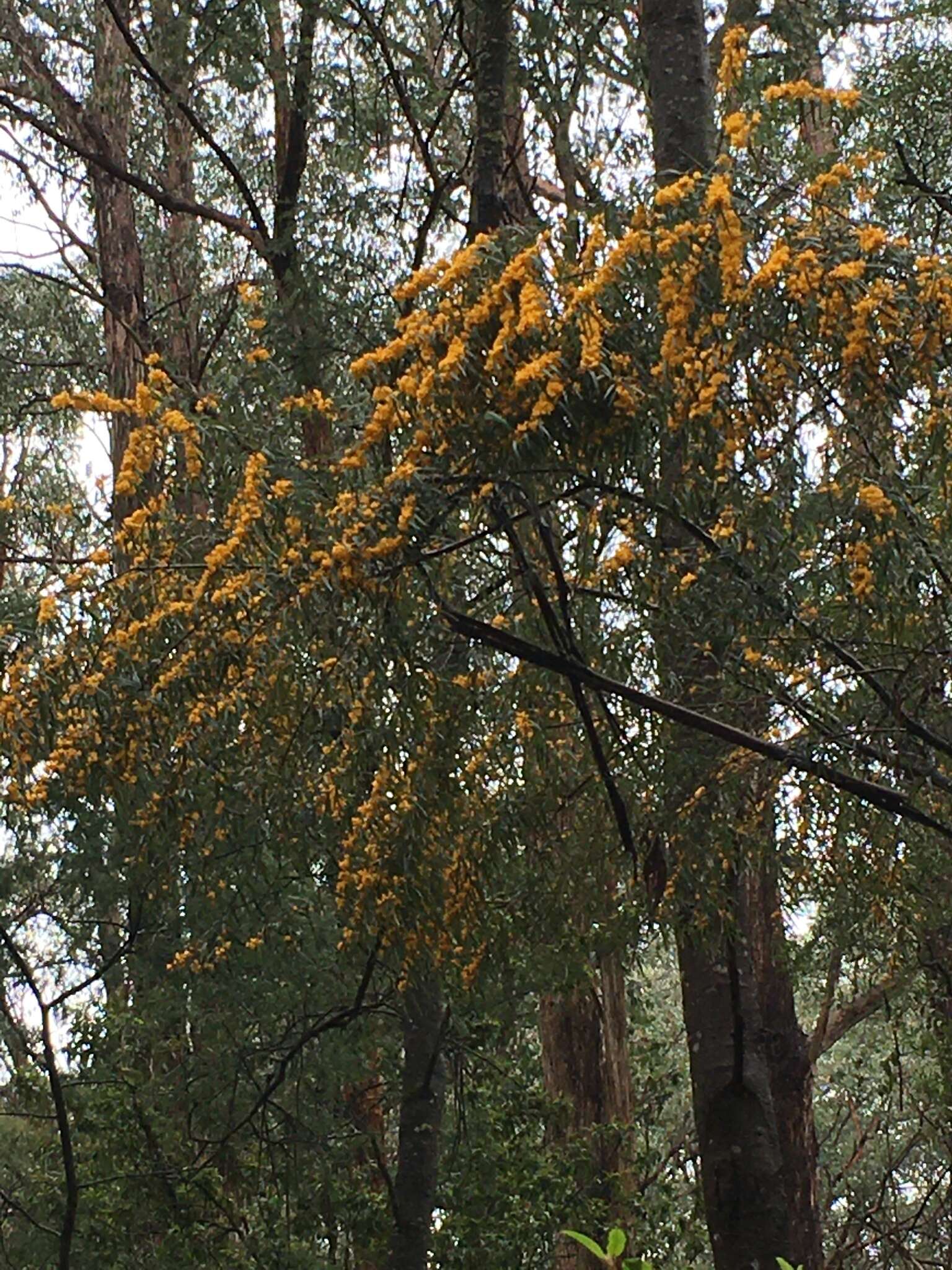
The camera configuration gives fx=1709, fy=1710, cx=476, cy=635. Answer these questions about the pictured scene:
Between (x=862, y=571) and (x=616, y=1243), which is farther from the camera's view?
(x=862, y=571)

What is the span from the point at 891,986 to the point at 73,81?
6.52 metres

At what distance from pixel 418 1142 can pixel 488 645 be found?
313 cm

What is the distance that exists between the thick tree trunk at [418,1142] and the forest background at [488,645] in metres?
0.02

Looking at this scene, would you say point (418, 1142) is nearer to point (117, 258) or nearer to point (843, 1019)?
point (843, 1019)

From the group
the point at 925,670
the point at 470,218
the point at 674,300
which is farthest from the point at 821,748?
the point at 470,218

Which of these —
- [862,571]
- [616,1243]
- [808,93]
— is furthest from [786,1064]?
[616,1243]

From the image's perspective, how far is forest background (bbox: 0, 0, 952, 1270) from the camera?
316 cm

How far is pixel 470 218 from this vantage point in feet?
17.8

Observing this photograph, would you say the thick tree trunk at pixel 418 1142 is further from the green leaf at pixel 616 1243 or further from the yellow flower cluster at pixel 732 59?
the green leaf at pixel 616 1243

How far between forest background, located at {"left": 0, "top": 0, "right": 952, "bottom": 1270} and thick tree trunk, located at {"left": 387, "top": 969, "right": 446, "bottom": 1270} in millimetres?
22

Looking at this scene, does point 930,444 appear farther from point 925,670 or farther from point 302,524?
point 302,524

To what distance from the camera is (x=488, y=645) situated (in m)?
3.75

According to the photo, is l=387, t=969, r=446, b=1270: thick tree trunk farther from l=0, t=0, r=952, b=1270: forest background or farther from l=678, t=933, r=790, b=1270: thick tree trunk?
l=678, t=933, r=790, b=1270: thick tree trunk

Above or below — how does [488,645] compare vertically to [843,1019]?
below
